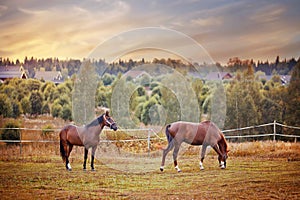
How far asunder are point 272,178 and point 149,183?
6.04 ft

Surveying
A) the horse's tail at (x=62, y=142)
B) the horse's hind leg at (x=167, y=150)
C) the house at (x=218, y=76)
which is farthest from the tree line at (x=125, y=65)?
the horse's hind leg at (x=167, y=150)

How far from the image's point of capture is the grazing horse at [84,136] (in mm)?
6645

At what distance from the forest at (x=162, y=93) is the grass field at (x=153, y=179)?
0.91 m

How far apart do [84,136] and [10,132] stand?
1.68m

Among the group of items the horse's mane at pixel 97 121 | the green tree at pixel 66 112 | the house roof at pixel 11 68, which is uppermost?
the house roof at pixel 11 68

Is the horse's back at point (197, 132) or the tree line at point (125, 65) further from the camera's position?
the tree line at point (125, 65)

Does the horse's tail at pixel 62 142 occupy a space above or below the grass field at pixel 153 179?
above

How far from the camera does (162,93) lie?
8242 millimetres

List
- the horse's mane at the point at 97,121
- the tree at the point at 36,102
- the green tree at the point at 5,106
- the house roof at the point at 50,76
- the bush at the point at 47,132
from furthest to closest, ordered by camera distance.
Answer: the tree at the point at 36,102
the house roof at the point at 50,76
the green tree at the point at 5,106
the bush at the point at 47,132
the horse's mane at the point at 97,121


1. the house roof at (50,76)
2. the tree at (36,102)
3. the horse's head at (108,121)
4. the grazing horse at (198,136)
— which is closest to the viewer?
the horse's head at (108,121)

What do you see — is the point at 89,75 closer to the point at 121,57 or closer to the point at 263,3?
the point at 121,57

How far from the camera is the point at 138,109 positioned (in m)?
7.78

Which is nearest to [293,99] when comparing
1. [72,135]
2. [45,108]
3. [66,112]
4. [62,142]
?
[66,112]

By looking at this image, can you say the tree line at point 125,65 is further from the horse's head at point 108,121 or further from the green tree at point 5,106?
the horse's head at point 108,121
